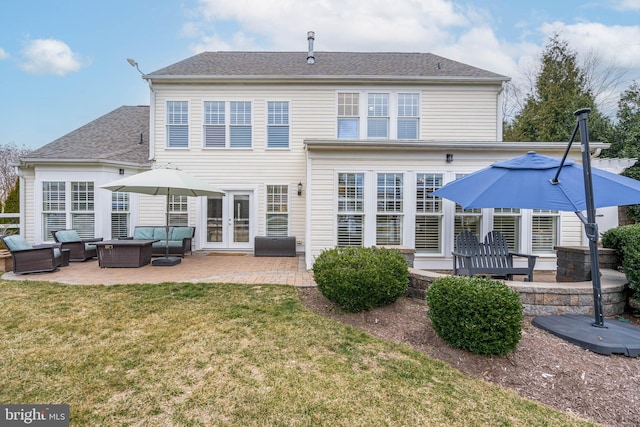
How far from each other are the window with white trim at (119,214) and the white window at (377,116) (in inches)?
345

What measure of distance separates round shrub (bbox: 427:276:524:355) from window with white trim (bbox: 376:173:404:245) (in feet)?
12.7

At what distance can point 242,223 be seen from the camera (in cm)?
1025

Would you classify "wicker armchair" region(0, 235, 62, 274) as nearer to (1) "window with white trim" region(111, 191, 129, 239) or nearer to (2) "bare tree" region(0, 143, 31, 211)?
(1) "window with white trim" region(111, 191, 129, 239)

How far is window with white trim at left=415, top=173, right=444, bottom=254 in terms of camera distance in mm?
7176

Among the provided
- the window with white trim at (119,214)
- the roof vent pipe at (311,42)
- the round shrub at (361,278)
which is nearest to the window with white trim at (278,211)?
the window with white trim at (119,214)

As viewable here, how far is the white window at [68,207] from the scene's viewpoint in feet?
31.0

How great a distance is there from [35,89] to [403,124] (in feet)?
63.0

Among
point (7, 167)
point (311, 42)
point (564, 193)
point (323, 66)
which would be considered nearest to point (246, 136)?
point (323, 66)

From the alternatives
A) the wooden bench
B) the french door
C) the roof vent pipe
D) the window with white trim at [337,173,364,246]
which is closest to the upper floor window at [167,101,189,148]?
the french door

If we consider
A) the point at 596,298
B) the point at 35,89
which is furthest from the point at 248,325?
the point at 35,89

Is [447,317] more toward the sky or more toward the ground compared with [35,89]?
more toward the ground

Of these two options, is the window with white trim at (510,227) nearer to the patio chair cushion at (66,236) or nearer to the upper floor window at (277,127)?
the upper floor window at (277,127)

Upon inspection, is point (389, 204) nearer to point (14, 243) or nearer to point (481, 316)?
point (481, 316)

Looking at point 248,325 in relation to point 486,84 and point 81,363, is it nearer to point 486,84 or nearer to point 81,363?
point 81,363
